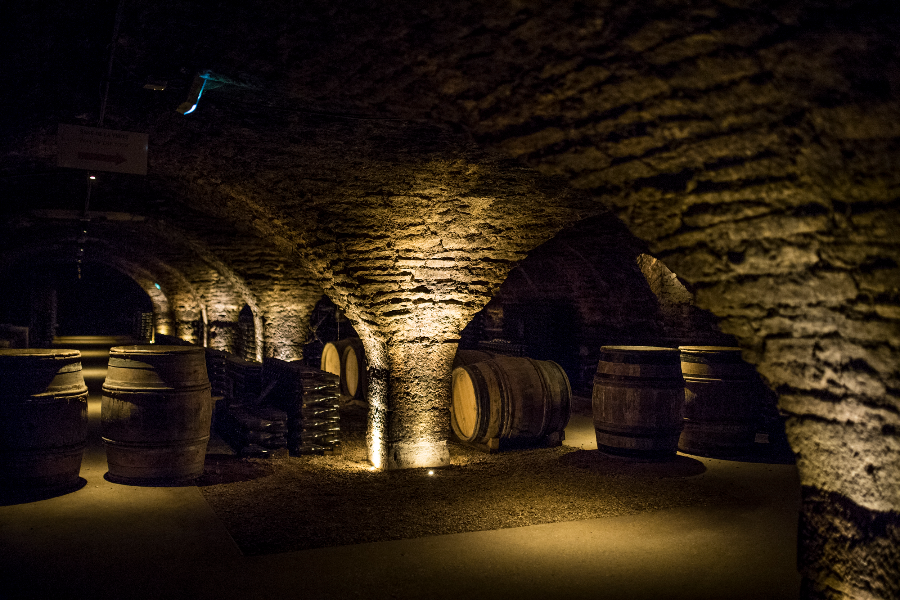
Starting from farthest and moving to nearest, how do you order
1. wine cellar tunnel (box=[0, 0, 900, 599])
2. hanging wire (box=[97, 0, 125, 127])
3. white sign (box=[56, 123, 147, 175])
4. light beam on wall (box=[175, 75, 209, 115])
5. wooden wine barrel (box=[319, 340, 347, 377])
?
wooden wine barrel (box=[319, 340, 347, 377])
white sign (box=[56, 123, 147, 175])
light beam on wall (box=[175, 75, 209, 115])
hanging wire (box=[97, 0, 125, 127])
wine cellar tunnel (box=[0, 0, 900, 599])

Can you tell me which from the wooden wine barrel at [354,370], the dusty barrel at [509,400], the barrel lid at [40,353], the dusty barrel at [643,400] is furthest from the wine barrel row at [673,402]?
the barrel lid at [40,353]

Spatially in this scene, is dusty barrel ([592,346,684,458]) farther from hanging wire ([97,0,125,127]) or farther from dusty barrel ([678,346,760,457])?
hanging wire ([97,0,125,127])

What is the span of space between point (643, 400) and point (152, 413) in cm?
415

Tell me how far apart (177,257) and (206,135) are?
27.4ft

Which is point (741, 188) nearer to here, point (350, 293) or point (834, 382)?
point (834, 382)

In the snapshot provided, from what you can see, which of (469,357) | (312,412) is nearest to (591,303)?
(469,357)

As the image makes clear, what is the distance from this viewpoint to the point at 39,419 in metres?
4.92

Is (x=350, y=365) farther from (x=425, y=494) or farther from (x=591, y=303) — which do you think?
(x=425, y=494)

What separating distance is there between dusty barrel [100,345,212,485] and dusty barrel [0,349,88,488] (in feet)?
0.91

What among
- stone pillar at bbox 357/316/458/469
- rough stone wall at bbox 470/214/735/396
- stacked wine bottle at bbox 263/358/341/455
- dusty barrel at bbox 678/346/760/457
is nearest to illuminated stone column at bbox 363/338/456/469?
stone pillar at bbox 357/316/458/469

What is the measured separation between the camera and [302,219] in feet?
18.6

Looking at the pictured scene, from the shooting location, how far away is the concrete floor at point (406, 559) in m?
3.38

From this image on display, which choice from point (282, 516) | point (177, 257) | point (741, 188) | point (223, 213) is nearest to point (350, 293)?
point (223, 213)

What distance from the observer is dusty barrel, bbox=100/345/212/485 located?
525 centimetres
